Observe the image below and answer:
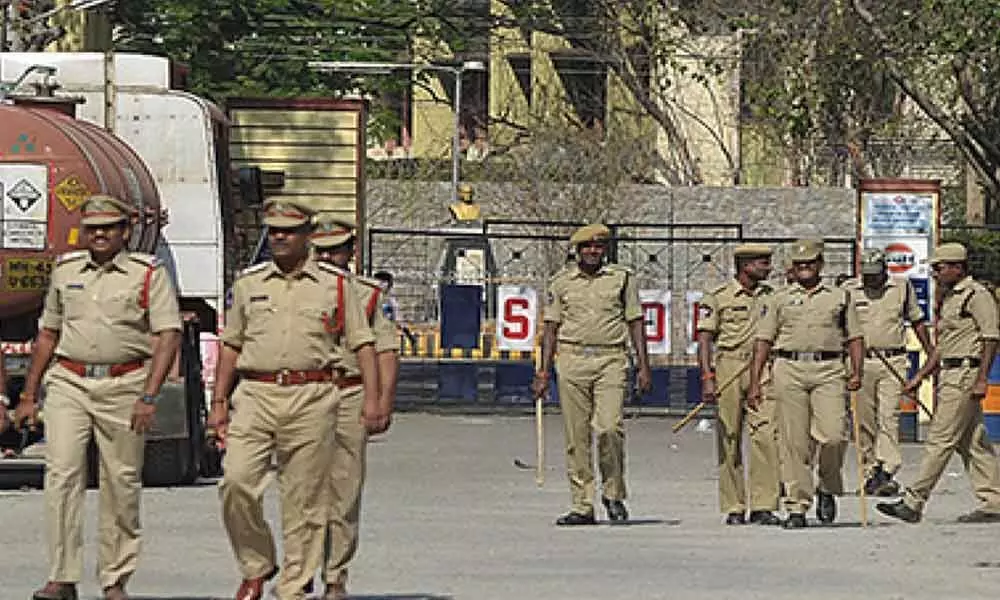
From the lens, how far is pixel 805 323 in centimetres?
1708

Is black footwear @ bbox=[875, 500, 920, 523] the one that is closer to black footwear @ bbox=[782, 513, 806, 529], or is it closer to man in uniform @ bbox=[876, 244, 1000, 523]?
→ man in uniform @ bbox=[876, 244, 1000, 523]

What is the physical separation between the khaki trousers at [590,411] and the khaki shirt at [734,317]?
109cm

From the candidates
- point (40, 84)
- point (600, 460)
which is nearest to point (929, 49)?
point (40, 84)

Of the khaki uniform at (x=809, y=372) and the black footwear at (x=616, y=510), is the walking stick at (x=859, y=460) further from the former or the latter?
the black footwear at (x=616, y=510)

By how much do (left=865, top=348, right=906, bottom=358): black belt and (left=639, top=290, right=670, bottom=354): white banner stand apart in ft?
42.6

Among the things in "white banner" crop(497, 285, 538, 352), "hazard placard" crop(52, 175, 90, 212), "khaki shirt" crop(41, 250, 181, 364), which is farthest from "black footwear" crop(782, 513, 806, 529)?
"white banner" crop(497, 285, 538, 352)

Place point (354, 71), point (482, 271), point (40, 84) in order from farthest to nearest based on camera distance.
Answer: point (354, 71)
point (482, 271)
point (40, 84)

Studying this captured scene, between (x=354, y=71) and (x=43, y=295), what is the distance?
98.9 feet

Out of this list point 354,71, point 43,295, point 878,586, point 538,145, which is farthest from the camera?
point 538,145

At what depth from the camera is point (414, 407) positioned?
34.1 meters

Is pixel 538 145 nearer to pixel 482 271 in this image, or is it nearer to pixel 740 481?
pixel 482 271

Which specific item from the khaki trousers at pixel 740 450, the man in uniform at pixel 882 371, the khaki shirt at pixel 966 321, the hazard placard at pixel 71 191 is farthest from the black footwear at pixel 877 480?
the hazard placard at pixel 71 191

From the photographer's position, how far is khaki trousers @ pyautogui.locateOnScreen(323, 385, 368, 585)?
11852 millimetres

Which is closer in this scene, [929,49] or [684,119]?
[929,49]
